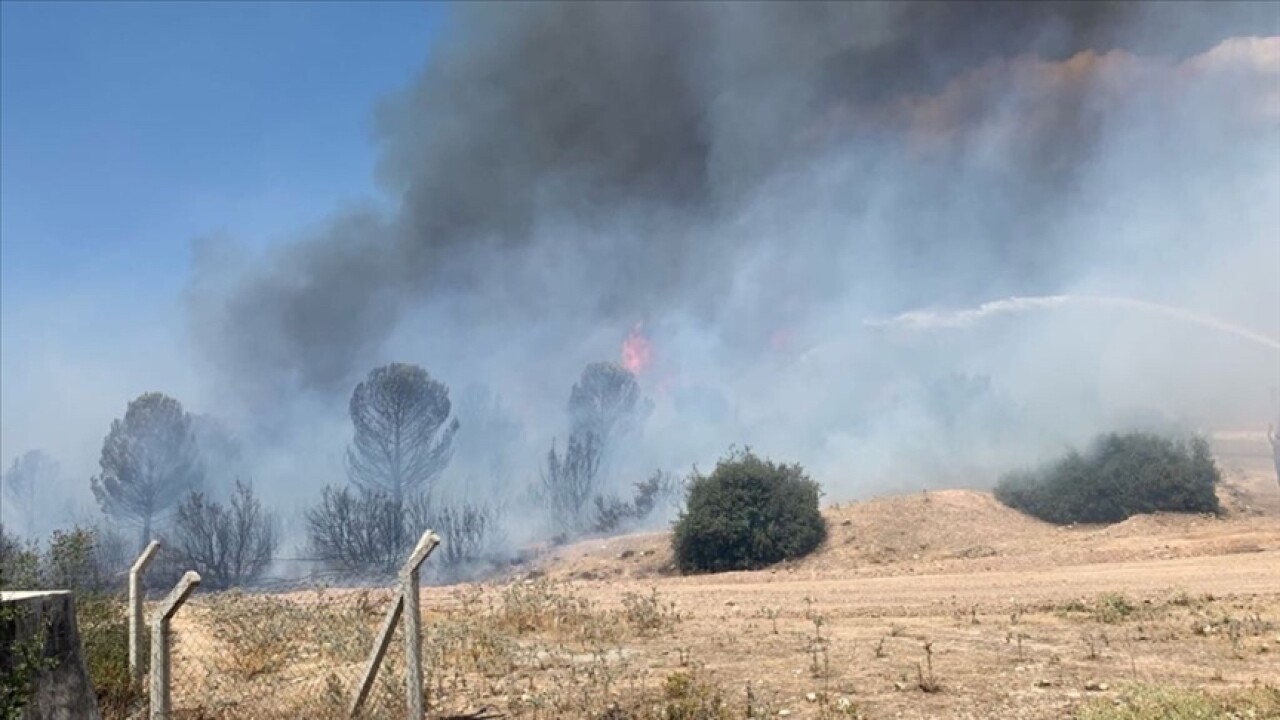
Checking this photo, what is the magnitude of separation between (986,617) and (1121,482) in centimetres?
2314

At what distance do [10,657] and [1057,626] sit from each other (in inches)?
517

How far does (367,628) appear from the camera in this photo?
584 inches

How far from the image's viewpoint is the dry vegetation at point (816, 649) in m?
9.48

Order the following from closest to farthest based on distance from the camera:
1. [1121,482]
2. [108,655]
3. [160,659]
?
[160,659] < [108,655] < [1121,482]

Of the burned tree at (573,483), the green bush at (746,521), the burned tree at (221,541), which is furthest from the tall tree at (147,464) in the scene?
the green bush at (746,521)

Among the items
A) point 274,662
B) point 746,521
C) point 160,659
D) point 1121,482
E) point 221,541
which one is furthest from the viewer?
point 221,541

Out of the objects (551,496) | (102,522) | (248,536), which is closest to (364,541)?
(248,536)

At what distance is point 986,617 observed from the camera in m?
15.3

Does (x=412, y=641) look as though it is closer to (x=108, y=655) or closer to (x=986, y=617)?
(x=108, y=655)

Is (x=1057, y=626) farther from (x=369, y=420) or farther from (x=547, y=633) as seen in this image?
(x=369, y=420)

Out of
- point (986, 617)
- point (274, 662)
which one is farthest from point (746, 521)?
point (274, 662)

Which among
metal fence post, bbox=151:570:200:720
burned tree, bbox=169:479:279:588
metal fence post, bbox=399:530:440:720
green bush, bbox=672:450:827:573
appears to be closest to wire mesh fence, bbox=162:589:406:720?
metal fence post, bbox=399:530:440:720

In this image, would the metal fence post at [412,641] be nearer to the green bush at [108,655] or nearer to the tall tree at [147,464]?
the green bush at [108,655]

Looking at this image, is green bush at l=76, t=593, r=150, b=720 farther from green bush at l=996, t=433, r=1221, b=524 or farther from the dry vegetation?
green bush at l=996, t=433, r=1221, b=524
